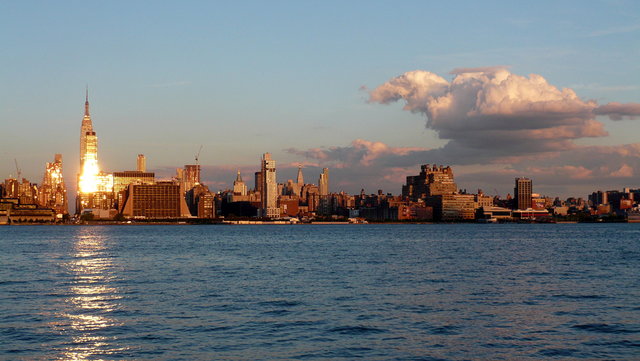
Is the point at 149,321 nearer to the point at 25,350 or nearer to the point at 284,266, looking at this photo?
the point at 25,350

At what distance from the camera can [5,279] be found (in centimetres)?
6153

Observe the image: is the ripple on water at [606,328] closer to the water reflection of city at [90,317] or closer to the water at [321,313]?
the water at [321,313]

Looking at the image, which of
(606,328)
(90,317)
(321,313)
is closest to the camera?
(606,328)

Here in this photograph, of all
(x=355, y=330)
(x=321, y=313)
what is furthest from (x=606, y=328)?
(x=321, y=313)

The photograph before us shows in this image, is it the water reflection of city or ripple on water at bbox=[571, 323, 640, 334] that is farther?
ripple on water at bbox=[571, 323, 640, 334]

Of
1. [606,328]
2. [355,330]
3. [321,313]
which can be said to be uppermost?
[321,313]

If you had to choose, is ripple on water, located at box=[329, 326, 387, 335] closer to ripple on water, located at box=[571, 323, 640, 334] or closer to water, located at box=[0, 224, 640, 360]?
water, located at box=[0, 224, 640, 360]

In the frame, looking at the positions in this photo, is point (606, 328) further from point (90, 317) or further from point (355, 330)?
point (90, 317)

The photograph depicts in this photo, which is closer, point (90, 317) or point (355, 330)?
point (355, 330)

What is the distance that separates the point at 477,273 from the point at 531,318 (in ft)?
88.8

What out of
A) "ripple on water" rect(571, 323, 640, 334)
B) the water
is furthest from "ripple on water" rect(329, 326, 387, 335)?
"ripple on water" rect(571, 323, 640, 334)

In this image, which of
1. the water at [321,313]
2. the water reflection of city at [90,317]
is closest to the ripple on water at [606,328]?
the water at [321,313]

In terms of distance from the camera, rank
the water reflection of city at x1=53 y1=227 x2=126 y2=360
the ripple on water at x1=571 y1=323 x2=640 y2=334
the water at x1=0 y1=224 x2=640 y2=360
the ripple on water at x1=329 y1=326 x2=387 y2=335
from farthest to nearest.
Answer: the ripple on water at x1=571 y1=323 x2=640 y2=334, the ripple on water at x1=329 y1=326 x2=387 y2=335, the water at x1=0 y1=224 x2=640 y2=360, the water reflection of city at x1=53 y1=227 x2=126 y2=360

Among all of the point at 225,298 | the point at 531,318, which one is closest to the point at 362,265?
the point at 225,298
